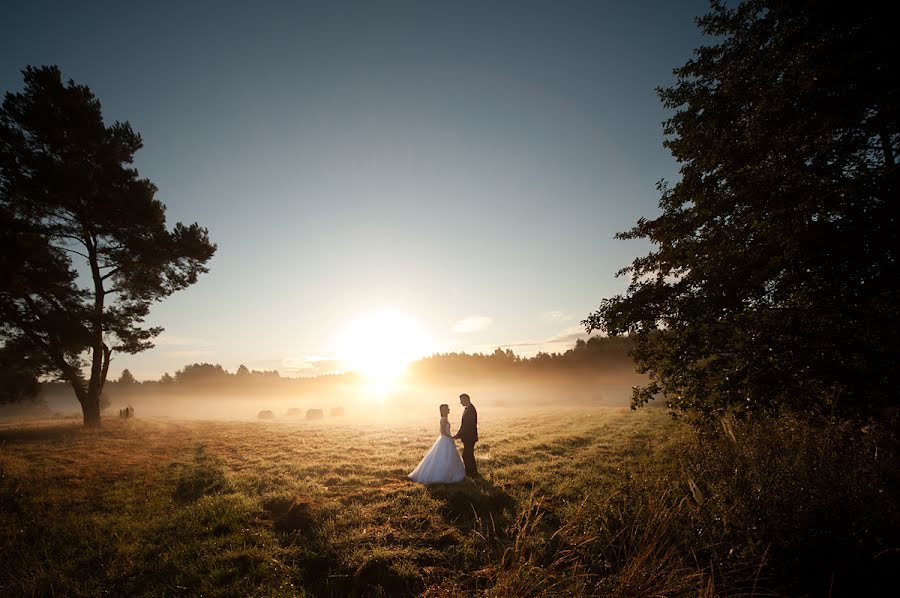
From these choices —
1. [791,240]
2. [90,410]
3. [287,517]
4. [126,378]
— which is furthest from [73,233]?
[126,378]

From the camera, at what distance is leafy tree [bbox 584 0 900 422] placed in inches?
229

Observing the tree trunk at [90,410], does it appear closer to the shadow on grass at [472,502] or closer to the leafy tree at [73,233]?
the leafy tree at [73,233]

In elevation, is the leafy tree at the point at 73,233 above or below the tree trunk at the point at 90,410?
above

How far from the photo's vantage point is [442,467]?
32.0 ft

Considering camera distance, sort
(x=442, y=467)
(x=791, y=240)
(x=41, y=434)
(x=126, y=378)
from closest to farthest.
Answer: (x=791, y=240) < (x=442, y=467) < (x=41, y=434) < (x=126, y=378)

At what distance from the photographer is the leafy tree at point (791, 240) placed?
19.0 ft

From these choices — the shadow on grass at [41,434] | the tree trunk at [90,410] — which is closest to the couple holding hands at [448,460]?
the shadow on grass at [41,434]

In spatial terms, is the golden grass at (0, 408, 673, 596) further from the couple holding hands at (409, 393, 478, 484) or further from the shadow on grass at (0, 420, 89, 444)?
the couple holding hands at (409, 393, 478, 484)

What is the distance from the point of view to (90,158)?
17.0m

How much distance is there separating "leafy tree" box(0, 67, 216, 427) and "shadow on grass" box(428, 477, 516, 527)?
19316mm

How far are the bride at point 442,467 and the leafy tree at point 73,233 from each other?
18.2 meters

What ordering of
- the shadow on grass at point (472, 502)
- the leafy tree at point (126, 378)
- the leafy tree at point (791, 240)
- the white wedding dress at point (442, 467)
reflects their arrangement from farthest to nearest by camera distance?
the leafy tree at point (126, 378), the white wedding dress at point (442, 467), the shadow on grass at point (472, 502), the leafy tree at point (791, 240)

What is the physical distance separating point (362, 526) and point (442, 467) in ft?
11.3

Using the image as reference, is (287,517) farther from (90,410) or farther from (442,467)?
(90,410)
